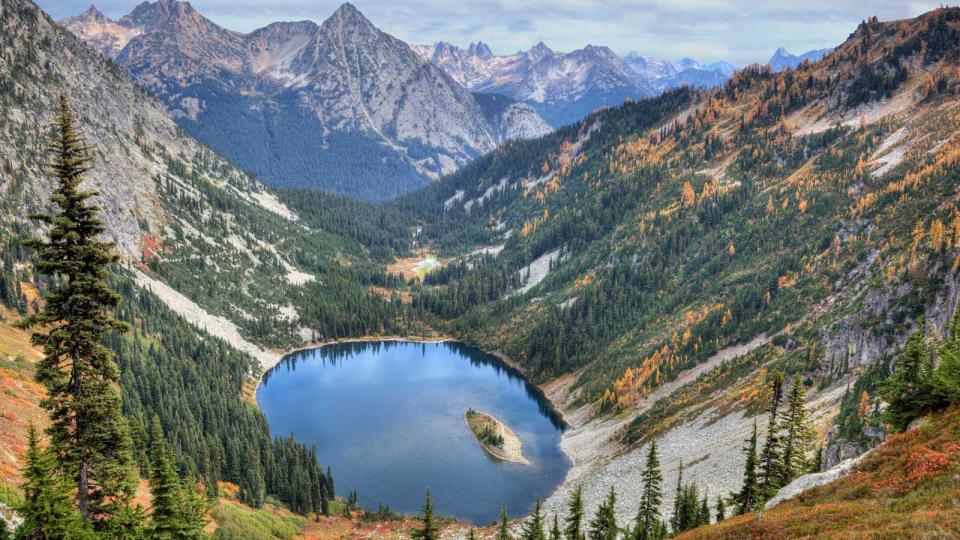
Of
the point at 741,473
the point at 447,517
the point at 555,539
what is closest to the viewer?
the point at 555,539

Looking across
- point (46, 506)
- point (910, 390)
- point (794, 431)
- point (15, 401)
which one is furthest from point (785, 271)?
point (46, 506)

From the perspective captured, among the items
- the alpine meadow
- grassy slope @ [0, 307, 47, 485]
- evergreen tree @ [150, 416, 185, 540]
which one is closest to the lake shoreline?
the alpine meadow

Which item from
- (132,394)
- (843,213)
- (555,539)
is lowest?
(555,539)

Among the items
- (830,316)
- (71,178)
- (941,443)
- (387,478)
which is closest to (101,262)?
(71,178)

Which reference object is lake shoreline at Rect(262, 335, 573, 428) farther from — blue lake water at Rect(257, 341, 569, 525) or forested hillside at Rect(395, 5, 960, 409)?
forested hillside at Rect(395, 5, 960, 409)

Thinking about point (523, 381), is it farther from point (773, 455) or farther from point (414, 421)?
point (773, 455)

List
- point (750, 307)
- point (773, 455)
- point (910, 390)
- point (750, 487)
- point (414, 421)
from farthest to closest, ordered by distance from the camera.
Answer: point (750, 307) → point (414, 421) → point (750, 487) → point (773, 455) → point (910, 390)

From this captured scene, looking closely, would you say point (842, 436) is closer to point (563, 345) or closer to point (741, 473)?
point (741, 473)
